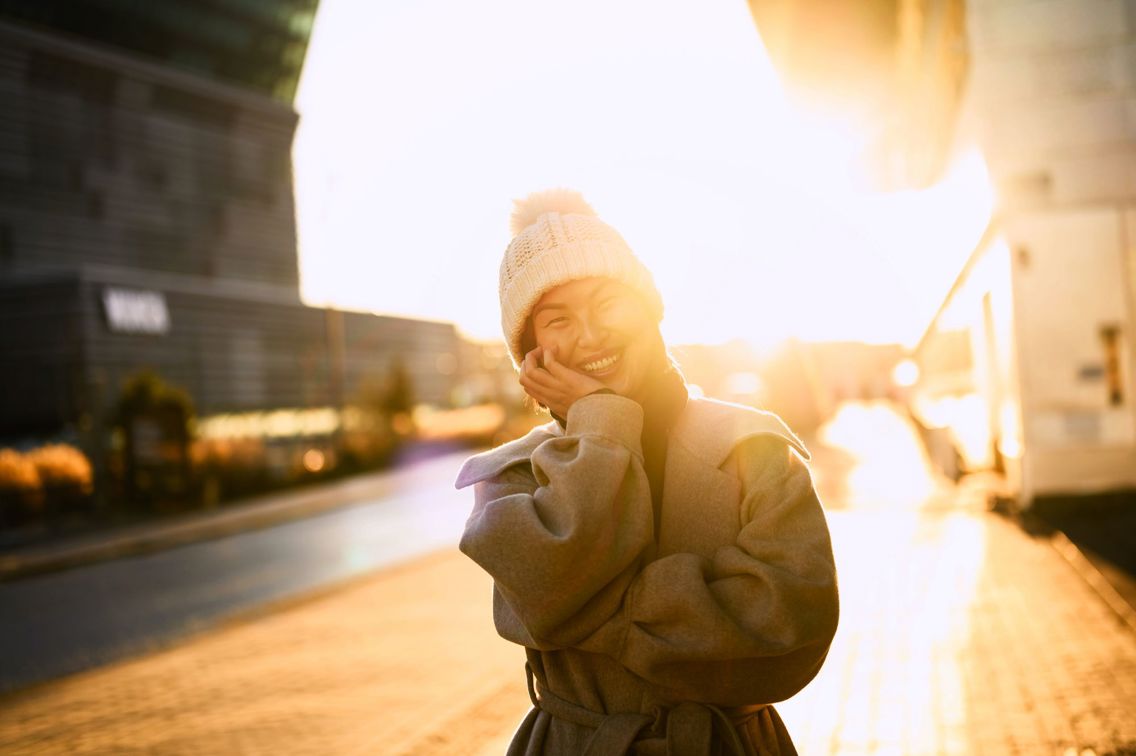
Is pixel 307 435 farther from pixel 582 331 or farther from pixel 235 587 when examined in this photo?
pixel 582 331

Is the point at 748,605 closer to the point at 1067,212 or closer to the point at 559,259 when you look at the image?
the point at 559,259

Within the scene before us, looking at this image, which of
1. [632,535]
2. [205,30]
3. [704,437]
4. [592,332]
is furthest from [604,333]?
[205,30]

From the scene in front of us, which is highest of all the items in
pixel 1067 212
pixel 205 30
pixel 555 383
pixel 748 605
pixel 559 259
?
pixel 205 30

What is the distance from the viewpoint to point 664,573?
6.16ft

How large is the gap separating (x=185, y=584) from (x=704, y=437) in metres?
12.1

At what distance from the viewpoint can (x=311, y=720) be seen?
6.28 meters

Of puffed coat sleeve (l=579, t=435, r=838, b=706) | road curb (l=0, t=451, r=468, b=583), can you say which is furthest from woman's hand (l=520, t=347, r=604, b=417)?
road curb (l=0, t=451, r=468, b=583)

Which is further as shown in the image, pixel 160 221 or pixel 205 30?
pixel 205 30

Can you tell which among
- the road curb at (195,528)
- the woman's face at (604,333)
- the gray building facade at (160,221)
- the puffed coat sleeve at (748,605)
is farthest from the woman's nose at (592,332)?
the gray building facade at (160,221)

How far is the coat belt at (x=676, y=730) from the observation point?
6.37 feet

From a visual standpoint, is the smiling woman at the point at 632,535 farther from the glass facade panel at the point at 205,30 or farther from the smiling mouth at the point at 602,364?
the glass facade panel at the point at 205,30

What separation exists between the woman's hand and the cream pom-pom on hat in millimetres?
130

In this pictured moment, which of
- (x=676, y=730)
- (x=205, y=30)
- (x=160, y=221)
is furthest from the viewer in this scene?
(x=205, y=30)

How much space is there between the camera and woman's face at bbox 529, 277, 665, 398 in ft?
6.83
